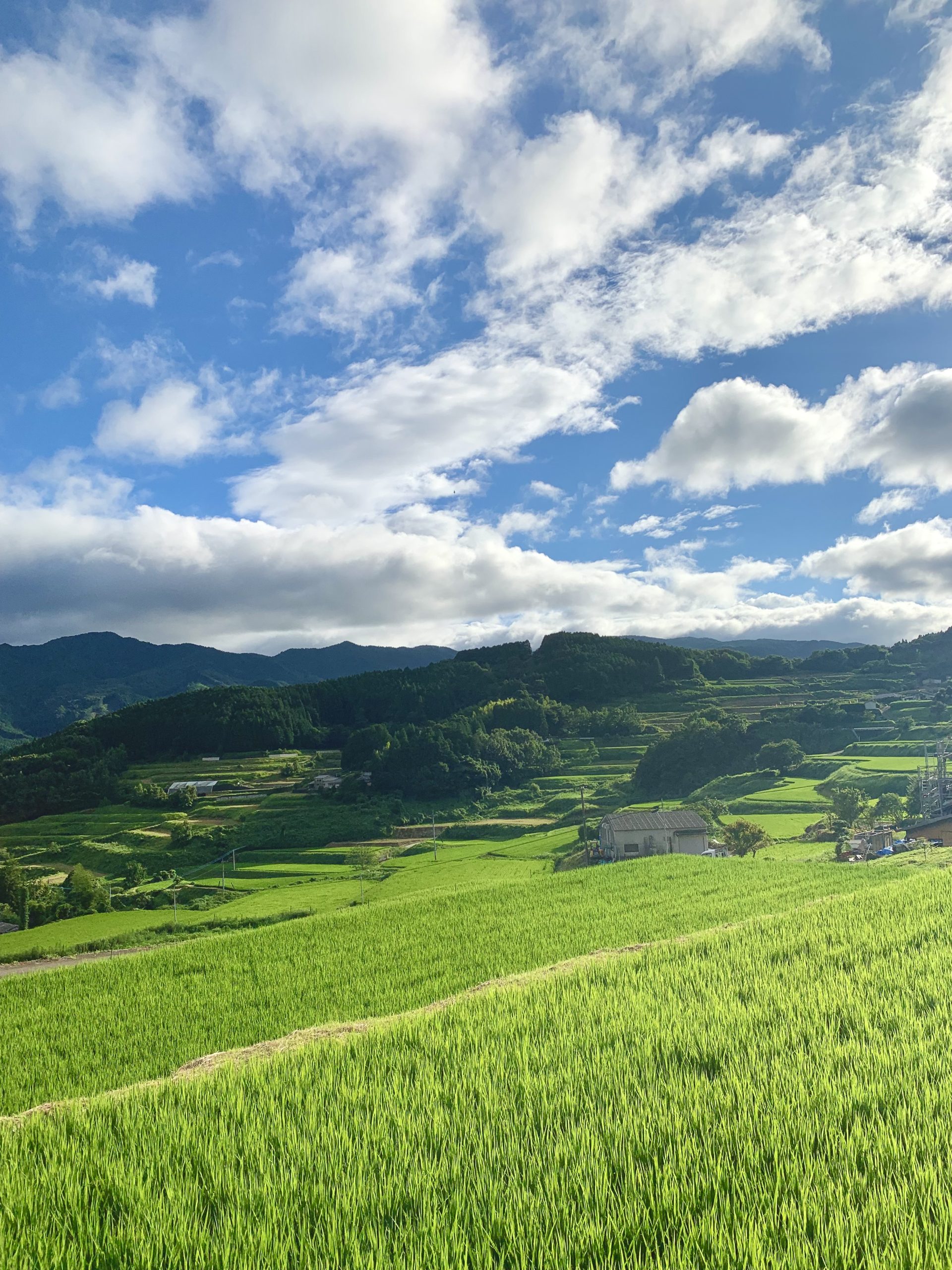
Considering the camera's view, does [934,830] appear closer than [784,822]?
Yes

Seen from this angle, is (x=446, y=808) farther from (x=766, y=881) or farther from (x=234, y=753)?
(x=766, y=881)

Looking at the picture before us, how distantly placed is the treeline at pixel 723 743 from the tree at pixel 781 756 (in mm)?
1177

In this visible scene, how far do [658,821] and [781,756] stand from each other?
45273mm

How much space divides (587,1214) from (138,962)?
18023 millimetres

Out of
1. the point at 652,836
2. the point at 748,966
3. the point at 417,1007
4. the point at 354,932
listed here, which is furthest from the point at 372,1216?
the point at 652,836

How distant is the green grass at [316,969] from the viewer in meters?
11.7

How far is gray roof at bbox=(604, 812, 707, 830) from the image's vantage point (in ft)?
184

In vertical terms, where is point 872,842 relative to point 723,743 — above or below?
below

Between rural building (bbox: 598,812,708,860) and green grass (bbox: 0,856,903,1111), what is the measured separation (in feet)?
99.1

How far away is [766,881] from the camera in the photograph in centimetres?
2397

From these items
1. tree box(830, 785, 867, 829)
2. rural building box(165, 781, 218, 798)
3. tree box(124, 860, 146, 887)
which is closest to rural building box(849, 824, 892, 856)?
tree box(830, 785, 867, 829)

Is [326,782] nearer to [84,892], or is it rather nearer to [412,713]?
[84,892]

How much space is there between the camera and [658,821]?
186 feet

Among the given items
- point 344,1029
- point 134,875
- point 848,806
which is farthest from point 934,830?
point 134,875
